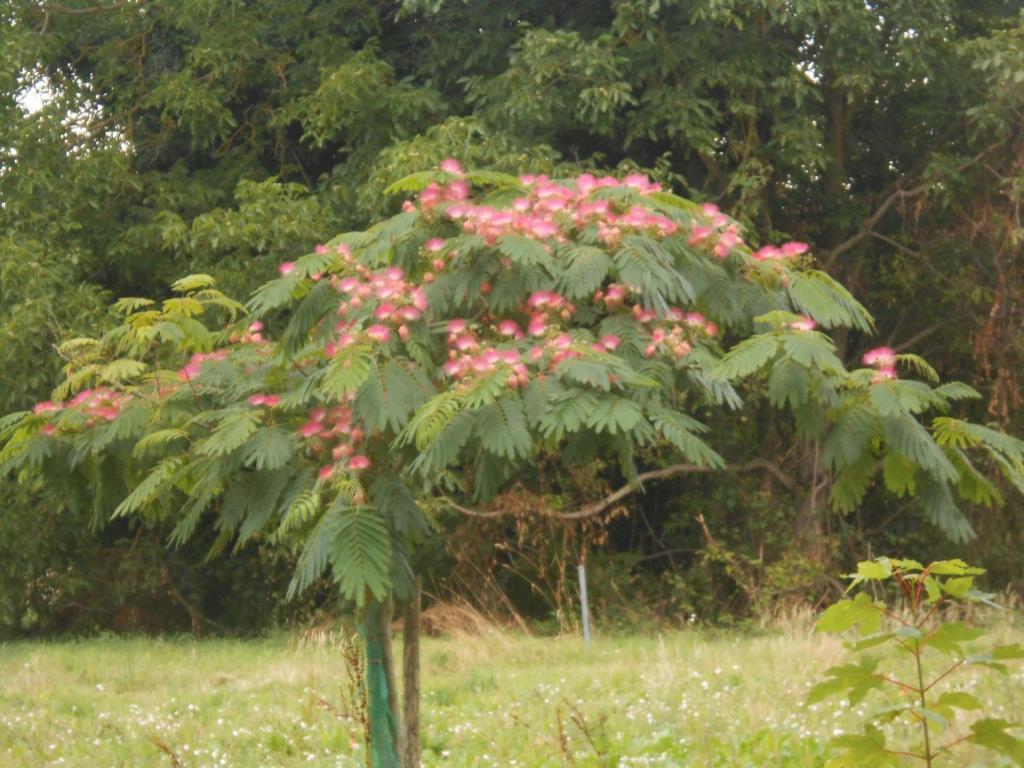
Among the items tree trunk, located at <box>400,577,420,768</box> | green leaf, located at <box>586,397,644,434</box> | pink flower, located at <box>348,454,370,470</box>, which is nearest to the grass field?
tree trunk, located at <box>400,577,420,768</box>

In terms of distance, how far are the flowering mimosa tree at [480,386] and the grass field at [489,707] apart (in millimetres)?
1728

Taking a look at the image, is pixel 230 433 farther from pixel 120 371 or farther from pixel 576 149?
pixel 576 149

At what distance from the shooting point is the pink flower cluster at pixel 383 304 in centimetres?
446

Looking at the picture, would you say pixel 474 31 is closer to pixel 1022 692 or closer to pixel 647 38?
pixel 647 38

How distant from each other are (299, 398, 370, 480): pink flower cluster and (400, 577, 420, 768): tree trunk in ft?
2.35

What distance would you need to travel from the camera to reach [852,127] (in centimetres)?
1349

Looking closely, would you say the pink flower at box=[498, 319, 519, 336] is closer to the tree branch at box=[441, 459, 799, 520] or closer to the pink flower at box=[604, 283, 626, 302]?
the pink flower at box=[604, 283, 626, 302]

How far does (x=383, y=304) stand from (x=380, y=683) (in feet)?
4.11

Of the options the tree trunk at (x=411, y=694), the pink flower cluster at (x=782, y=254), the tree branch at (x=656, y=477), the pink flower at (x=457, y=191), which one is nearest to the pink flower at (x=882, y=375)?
the pink flower cluster at (x=782, y=254)

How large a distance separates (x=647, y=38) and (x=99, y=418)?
750 cm

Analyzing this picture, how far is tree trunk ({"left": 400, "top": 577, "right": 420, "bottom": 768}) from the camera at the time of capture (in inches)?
200

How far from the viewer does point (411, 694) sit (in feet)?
17.1

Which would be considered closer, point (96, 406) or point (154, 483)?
point (154, 483)

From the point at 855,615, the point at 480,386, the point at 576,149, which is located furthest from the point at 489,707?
the point at 576,149
